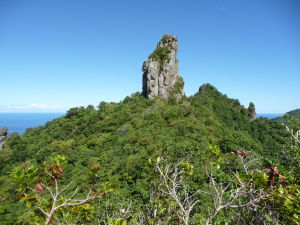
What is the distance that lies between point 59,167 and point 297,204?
359 cm

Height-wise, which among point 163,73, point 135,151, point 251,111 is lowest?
point 135,151

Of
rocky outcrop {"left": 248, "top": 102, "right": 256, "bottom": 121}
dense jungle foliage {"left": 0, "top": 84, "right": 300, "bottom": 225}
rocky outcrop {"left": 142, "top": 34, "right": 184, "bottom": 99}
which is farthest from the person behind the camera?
rocky outcrop {"left": 248, "top": 102, "right": 256, "bottom": 121}

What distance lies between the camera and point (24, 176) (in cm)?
268

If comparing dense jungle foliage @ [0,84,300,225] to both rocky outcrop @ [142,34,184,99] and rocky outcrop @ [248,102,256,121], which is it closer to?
rocky outcrop @ [248,102,256,121]

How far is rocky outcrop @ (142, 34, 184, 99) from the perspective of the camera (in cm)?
4019

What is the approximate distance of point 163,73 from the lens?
40875 millimetres

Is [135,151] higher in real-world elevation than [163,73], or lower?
lower

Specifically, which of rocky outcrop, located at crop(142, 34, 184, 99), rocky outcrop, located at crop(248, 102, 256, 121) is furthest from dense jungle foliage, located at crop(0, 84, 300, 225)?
rocky outcrop, located at crop(142, 34, 184, 99)

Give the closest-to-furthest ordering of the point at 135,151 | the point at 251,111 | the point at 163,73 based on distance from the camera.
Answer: the point at 135,151 → the point at 163,73 → the point at 251,111

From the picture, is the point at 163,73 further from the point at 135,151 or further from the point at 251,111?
the point at 251,111

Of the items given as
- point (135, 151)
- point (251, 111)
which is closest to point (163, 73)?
point (135, 151)

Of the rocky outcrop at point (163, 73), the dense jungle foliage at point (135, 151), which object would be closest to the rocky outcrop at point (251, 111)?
the dense jungle foliage at point (135, 151)

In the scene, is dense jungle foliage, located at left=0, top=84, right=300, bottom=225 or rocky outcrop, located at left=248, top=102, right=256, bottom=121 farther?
rocky outcrop, located at left=248, top=102, right=256, bottom=121

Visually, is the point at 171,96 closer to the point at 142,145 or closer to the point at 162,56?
the point at 162,56
